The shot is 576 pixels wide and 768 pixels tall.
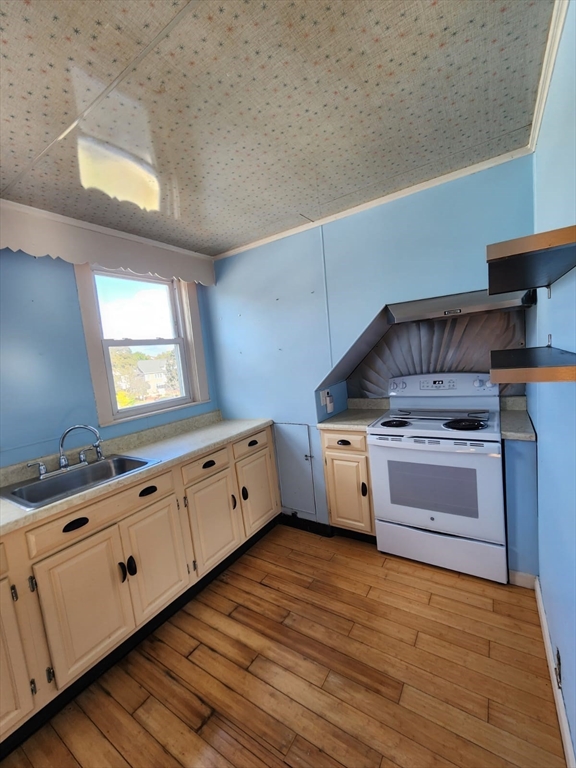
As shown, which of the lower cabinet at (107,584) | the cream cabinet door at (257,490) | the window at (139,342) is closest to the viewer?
the lower cabinet at (107,584)

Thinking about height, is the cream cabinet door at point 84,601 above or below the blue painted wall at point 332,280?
below

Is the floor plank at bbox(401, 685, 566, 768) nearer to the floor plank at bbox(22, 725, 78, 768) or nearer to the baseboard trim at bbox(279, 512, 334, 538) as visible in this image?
the baseboard trim at bbox(279, 512, 334, 538)

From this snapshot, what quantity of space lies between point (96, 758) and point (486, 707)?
5.06 ft

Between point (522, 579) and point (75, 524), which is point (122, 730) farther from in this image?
point (522, 579)

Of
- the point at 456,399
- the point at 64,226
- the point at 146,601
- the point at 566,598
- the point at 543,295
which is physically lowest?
the point at 146,601

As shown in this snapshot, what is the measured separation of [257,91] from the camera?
1137mm

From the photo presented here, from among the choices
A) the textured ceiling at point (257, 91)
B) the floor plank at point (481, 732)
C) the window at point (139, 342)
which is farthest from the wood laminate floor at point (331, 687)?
the textured ceiling at point (257, 91)

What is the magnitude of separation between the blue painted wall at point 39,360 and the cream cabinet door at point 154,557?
0.71 meters

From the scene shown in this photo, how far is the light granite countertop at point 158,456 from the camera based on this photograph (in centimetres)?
131

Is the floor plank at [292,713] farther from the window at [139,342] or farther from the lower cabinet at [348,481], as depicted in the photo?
the window at [139,342]

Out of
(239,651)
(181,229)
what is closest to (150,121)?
(181,229)

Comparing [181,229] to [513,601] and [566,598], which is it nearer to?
Result: [566,598]

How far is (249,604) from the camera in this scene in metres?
1.94

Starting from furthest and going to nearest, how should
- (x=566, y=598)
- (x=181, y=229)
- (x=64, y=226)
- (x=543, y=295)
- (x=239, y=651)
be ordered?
1. (x=181, y=229)
2. (x=64, y=226)
3. (x=239, y=651)
4. (x=543, y=295)
5. (x=566, y=598)
